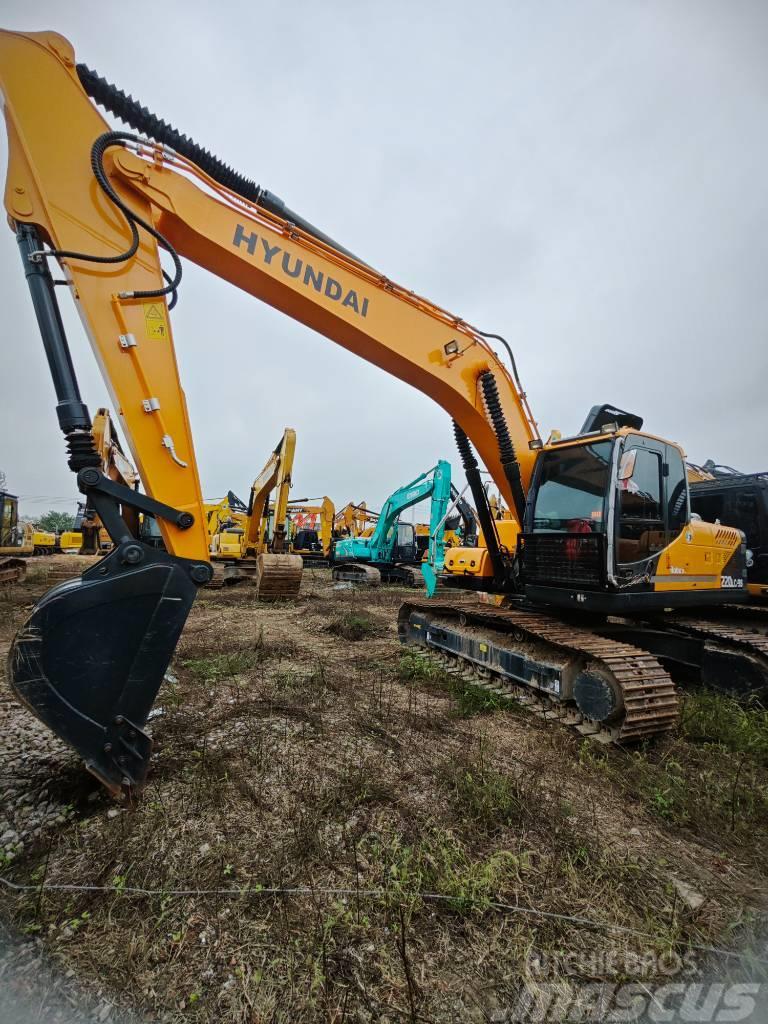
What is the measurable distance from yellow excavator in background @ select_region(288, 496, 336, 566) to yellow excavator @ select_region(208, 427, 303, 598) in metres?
6.88

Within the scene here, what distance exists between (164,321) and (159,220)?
941 millimetres

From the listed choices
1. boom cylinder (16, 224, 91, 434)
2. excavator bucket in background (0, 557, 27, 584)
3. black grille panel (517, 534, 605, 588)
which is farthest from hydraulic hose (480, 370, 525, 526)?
excavator bucket in background (0, 557, 27, 584)

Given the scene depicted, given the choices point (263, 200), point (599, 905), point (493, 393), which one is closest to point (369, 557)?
point (493, 393)

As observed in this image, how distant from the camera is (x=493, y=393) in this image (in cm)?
471

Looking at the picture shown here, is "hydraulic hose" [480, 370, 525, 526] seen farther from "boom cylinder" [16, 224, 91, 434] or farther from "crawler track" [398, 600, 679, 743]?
"boom cylinder" [16, 224, 91, 434]

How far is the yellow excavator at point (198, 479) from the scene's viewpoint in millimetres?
2523

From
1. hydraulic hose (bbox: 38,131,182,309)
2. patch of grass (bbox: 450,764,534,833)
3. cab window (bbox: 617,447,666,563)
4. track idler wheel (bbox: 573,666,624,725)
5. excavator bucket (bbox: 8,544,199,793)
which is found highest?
hydraulic hose (bbox: 38,131,182,309)

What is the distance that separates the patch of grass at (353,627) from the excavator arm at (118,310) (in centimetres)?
473

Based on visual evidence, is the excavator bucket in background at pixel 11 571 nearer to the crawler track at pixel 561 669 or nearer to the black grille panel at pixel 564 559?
the crawler track at pixel 561 669

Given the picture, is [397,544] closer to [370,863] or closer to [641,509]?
[641,509]

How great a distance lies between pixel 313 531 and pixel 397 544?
25.3 ft

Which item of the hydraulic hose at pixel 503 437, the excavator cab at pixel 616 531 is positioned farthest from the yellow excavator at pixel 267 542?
the excavator cab at pixel 616 531

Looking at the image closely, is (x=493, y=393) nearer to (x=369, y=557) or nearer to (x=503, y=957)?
(x=503, y=957)

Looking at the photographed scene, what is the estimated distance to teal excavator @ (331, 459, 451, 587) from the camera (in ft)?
40.2
